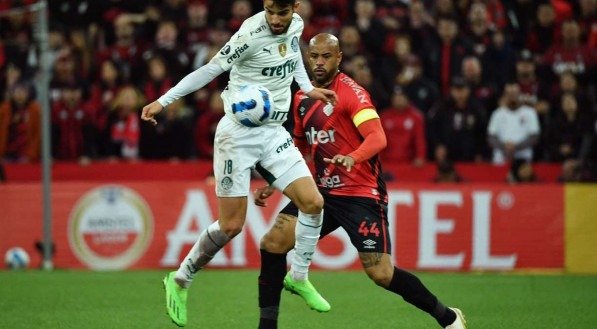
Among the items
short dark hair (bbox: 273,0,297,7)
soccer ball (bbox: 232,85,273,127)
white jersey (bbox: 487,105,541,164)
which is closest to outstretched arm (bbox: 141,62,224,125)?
soccer ball (bbox: 232,85,273,127)

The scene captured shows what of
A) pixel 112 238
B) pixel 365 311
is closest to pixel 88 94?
pixel 112 238

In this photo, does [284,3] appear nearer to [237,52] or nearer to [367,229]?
[237,52]

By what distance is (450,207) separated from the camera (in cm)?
1661

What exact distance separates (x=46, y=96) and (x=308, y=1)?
16.3 feet

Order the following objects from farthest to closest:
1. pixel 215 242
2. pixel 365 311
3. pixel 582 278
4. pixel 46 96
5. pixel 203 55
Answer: pixel 203 55 → pixel 46 96 → pixel 582 278 → pixel 365 311 → pixel 215 242

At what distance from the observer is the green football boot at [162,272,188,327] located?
351 inches

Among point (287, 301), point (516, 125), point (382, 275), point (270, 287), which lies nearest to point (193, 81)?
point (270, 287)

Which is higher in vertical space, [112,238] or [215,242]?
[215,242]

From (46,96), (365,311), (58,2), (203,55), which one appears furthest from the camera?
(58,2)

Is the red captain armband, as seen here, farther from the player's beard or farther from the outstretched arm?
the outstretched arm

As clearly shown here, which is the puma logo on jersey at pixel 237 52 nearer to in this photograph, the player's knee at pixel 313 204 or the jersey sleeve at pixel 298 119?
the jersey sleeve at pixel 298 119

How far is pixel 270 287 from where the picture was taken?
882 centimetres

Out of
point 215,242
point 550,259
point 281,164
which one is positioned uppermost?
point 281,164

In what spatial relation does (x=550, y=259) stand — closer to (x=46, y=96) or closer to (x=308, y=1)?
(x=308, y=1)
